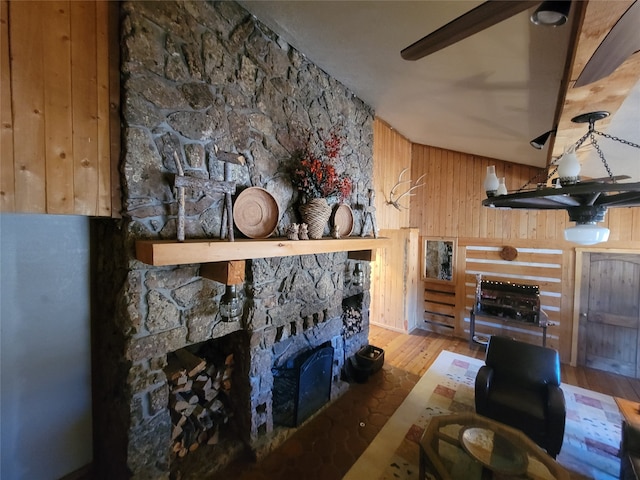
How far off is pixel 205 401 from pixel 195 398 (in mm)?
111

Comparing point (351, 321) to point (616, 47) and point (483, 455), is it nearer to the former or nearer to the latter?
point (483, 455)

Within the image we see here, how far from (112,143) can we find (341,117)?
2.17 meters

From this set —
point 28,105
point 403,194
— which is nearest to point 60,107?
point 28,105

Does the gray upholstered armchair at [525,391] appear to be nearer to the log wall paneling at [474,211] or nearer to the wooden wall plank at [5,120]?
the log wall paneling at [474,211]

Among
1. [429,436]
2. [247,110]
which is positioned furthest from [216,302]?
[429,436]

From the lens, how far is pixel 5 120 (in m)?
1.21

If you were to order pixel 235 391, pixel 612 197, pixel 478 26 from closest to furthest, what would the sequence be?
pixel 478 26
pixel 612 197
pixel 235 391

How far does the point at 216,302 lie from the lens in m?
1.88

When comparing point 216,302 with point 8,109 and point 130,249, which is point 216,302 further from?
point 8,109

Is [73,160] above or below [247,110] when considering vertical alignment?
below

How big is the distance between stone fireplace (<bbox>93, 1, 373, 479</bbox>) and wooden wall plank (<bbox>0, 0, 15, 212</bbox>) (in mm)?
419

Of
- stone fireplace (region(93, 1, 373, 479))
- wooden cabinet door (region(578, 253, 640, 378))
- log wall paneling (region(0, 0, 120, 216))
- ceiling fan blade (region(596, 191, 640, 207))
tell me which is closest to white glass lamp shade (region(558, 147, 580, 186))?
A: ceiling fan blade (region(596, 191, 640, 207))

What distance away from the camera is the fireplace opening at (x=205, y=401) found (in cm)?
196

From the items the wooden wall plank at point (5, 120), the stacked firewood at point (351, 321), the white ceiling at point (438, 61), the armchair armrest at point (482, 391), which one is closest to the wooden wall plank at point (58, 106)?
the wooden wall plank at point (5, 120)
